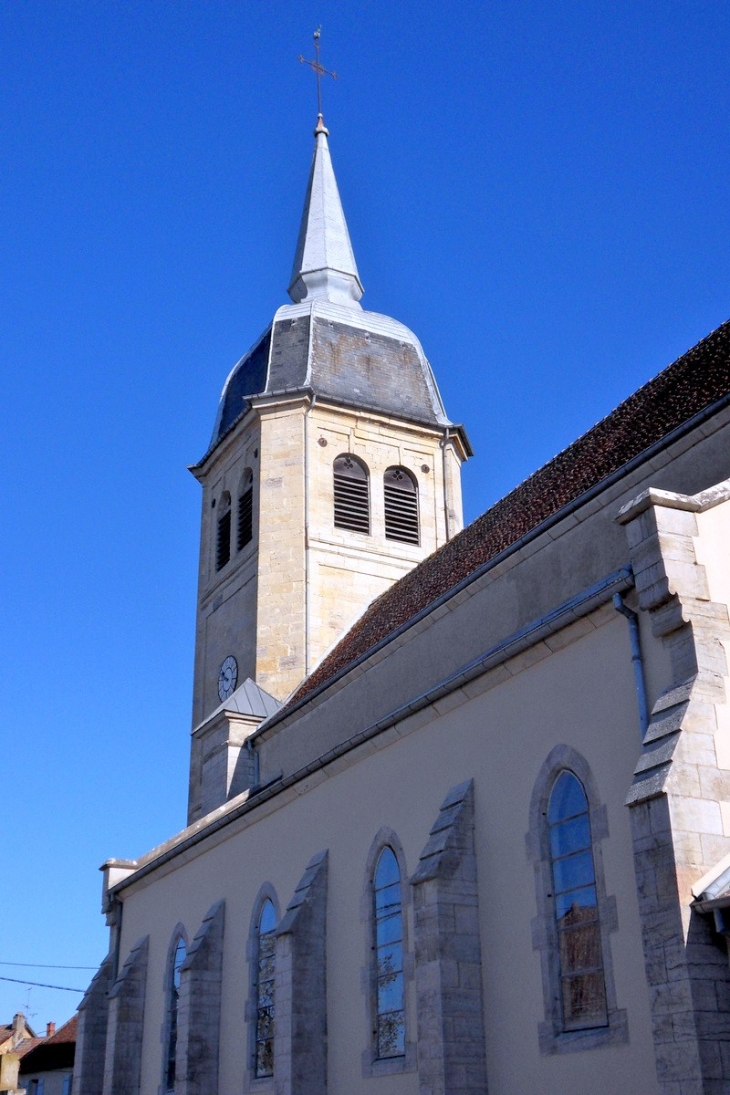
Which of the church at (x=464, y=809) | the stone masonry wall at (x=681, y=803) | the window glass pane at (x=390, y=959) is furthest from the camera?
the window glass pane at (x=390, y=959)

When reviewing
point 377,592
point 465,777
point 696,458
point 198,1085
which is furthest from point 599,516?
point 377,592

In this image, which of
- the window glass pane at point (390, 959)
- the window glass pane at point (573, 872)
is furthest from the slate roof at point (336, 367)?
the window glass pane at point (573, 872)

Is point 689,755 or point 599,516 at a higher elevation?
point 599,516

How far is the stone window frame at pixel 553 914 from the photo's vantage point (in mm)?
10156

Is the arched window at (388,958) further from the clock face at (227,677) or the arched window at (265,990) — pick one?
the clock face at (227,677)

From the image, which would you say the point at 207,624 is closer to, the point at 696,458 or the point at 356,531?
the point at 356,531

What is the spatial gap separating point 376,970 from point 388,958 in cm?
27

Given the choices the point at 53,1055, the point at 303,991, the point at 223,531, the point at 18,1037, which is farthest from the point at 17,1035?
the point at 303,991

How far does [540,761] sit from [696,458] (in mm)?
3621

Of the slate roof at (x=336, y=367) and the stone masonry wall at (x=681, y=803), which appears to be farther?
the slate roof at (x=336, y=367)

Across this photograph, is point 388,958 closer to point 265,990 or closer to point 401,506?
point 265,990

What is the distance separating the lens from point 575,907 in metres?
10.8

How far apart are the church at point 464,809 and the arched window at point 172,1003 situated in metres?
0.05

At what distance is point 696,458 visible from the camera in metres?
12.8
